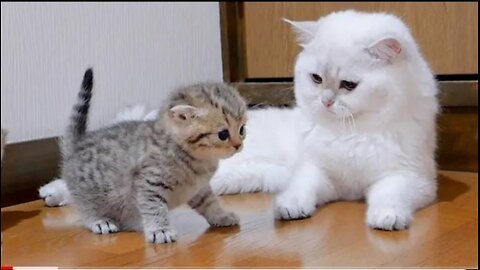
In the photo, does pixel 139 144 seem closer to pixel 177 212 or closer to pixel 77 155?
pixel 77 155

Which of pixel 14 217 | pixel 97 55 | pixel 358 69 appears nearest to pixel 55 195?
pixel 14 217

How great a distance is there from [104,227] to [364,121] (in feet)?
2.16

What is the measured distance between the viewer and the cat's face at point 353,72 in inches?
61.9

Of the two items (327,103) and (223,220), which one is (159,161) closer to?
(223,220)

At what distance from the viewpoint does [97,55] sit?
2.08 metres

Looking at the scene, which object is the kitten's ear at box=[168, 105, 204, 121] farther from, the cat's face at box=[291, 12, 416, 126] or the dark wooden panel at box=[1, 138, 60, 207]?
the dark wooden panel at box=[1, 138, 60, 207]

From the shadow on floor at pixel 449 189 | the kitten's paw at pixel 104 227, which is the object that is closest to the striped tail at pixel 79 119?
the kitten's paw at pixel 104 227

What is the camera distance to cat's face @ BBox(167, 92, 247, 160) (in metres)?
1.33

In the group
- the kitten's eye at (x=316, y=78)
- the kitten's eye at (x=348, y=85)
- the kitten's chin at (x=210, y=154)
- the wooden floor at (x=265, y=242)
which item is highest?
the kitten's eye at (x=316, y=78)

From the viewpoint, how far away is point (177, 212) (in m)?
1.69

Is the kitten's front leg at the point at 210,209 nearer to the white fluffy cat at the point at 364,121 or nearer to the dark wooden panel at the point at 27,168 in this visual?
the white fluffy cat at the point at 364,121

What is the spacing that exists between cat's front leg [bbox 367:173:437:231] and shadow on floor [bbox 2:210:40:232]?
0.84 meters

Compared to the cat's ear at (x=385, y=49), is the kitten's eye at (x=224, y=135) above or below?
below

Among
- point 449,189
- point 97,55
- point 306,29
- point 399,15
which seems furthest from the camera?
point 399,15
